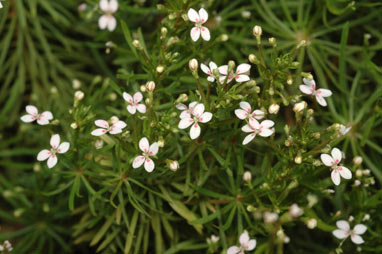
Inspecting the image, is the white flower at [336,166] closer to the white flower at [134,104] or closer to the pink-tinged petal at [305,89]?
the pink-tinged petal at [305,89]

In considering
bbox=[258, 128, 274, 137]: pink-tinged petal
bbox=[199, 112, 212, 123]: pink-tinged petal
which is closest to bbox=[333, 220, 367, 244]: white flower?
bbox=[258, 128, 274, 137]: pink-tinged petal

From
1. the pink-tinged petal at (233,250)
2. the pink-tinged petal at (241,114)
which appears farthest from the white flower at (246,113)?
the pink-tinged petal at (233,250)

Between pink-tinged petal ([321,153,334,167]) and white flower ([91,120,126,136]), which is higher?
white flower ([91,120,126,136])

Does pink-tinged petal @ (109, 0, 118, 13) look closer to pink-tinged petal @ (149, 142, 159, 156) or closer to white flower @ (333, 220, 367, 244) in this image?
pink-tinged petal @ (149, 142, 159, 156)

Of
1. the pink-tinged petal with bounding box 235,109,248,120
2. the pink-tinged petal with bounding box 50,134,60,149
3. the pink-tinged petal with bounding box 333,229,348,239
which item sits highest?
the pink-tinged petal with bounding box 235,109,248,120

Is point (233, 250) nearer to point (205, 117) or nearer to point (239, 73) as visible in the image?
point (205, 117)

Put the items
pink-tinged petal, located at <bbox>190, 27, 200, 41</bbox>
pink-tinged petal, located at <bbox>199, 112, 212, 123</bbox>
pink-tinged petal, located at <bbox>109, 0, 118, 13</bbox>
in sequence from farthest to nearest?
pink-tinged petal, located at <bbox>109, 0, 118, 13</bbox>, pink-tinged petal, located at <bbox>190, 27, 200, 41</bbox>, pink-tinged petal, located at <bbox>199, 112, 212, 123</bbox>

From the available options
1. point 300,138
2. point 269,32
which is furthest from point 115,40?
point 300,138
